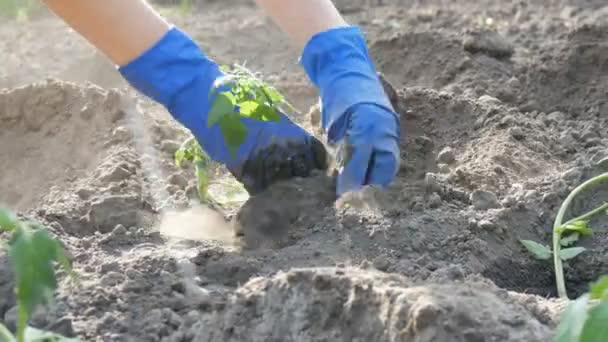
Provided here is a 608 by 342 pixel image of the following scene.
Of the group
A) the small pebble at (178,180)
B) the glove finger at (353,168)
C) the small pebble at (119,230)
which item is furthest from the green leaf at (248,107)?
the small pebble at (178,180)

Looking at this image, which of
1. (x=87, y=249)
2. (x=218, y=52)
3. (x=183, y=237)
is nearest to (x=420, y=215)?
(x=183, y=237)

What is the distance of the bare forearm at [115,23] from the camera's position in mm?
2262

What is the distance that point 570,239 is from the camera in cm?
197

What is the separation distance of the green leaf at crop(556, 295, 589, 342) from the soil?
173mm

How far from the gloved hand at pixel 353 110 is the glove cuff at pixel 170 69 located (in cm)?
25

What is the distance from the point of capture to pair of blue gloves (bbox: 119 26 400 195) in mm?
2217

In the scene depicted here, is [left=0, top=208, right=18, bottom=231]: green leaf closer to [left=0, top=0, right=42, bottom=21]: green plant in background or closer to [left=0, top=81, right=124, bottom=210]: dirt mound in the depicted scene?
[left=0, top=81, right=124, bottom=210]: dirt mound

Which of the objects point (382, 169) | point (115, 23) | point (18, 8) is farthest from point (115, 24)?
point (18, 8)

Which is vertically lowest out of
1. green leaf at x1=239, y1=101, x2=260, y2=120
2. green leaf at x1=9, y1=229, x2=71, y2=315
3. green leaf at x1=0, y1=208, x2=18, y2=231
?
green leaf at x1=239, y1=101, x2=260, y2=120

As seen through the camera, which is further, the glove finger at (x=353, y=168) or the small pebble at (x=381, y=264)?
the glove finger at (x=353, y=168)

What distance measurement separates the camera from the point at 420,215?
1.98 metres

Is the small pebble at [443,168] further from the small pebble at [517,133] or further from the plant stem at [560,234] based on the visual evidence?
the plant stem at [560,234]

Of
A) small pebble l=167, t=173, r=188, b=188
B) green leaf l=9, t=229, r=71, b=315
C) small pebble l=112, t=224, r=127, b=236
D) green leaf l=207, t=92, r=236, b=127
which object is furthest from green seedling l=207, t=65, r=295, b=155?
green leaf l=9, t=229, r=71, b=315

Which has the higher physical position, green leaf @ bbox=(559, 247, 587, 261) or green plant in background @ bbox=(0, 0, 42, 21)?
green leaf @ bbox=(559, 247, 587, 261)
